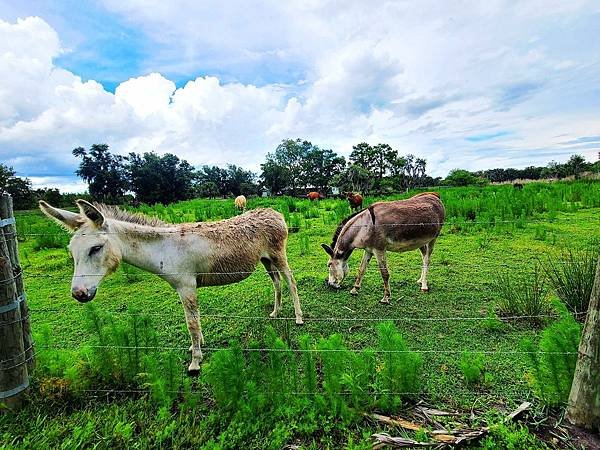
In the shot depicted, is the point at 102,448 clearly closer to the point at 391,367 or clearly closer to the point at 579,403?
the point at 391,367

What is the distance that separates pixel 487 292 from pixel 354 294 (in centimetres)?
222

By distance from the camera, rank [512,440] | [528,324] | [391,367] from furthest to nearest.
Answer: [528,324] → [391,367] → [512,440]

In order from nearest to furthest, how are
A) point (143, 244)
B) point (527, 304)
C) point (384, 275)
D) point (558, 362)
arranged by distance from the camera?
point (558, 362) < point (143, 244) < point (527, 304) < point (384, 275)

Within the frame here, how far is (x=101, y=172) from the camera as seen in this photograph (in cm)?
3659

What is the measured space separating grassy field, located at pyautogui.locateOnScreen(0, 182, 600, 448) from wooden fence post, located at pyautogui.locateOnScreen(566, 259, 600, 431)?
0.32m

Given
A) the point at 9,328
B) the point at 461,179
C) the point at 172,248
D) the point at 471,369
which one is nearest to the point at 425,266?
the point at 471,369

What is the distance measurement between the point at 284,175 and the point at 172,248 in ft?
171

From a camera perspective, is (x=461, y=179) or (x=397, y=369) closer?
(x=397, y=369)

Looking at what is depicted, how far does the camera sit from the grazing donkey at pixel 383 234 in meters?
5.97

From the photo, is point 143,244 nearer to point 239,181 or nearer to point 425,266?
point 425,266

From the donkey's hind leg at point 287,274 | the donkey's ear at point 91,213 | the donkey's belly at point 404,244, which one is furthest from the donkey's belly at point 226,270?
the donkey's belly at point 404,244

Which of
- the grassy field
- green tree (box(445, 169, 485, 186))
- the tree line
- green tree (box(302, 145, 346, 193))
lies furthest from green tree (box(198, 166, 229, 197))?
the grassy field

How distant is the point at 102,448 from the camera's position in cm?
261

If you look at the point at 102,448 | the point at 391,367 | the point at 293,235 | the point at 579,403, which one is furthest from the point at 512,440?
the point at 293,235
